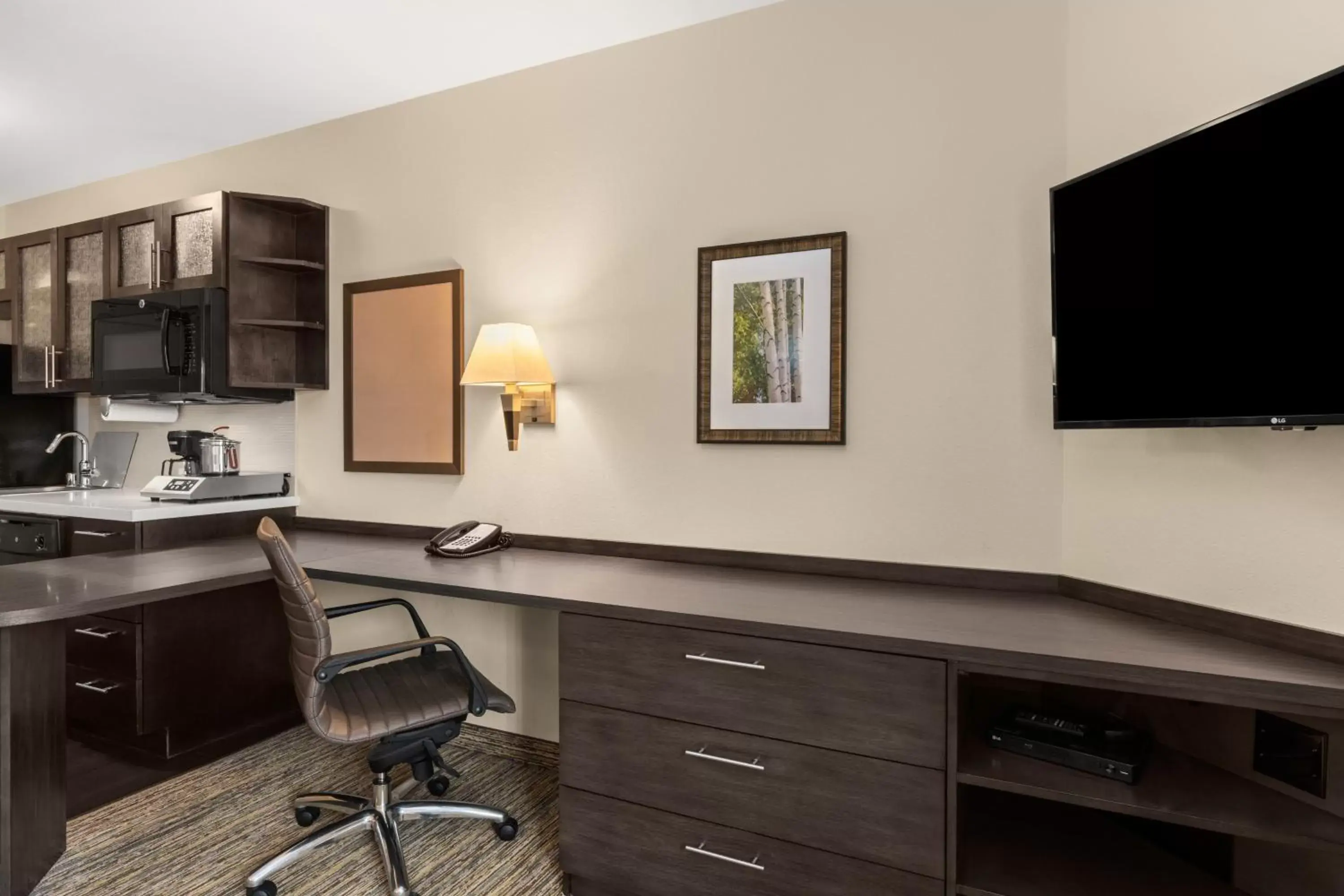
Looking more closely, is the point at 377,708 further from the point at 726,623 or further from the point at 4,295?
the point at 4,295

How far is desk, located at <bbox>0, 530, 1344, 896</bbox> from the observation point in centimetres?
128

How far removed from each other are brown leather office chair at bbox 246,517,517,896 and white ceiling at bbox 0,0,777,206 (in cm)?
163

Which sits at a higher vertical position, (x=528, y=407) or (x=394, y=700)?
(x=528, y=407)

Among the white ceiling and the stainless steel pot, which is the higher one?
the white ceiling

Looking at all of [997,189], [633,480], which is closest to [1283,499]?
[997,189]

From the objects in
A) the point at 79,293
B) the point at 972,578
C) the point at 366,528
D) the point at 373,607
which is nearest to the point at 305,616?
the point at 373,607

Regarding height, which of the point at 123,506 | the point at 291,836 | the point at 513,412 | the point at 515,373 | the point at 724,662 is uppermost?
the point at 515,373

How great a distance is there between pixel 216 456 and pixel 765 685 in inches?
105

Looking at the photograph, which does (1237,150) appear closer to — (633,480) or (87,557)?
(633,480)

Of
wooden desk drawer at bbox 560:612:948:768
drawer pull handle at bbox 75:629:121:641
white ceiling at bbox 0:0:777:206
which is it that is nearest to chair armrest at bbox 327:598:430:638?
wooden desk drawer at bbox 560:612:948:768

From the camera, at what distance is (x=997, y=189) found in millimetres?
1916

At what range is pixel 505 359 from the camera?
7.84ft

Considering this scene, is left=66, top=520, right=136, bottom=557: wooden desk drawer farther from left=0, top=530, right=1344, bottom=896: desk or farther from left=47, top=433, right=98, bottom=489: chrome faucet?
left=47, top=433, right=98, bottom=489: chrome faucet

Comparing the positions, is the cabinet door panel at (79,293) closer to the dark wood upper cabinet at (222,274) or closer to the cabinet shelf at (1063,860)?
the dark wood upper cabinet at (222,274)
